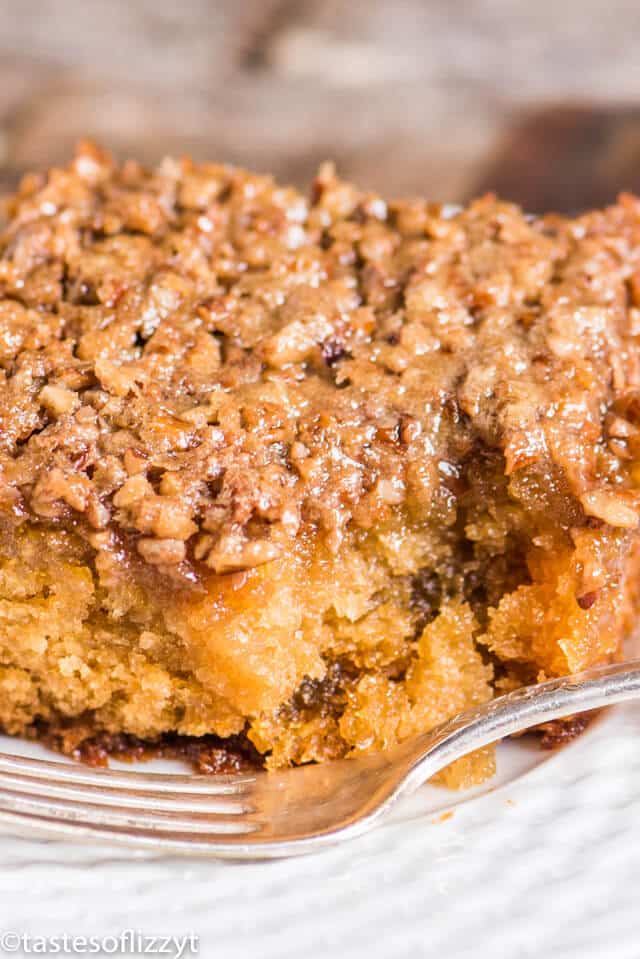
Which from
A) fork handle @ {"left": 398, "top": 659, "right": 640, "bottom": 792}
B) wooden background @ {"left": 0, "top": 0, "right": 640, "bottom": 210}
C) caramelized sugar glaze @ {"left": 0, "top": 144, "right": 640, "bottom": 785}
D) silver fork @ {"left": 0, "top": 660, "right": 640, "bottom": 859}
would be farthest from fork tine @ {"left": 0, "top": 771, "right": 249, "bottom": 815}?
wooden background @ {"left": 0, "top": 0, "right": 640, "bottom": 210}

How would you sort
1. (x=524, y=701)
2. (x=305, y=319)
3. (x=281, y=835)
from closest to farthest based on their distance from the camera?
(x=281, y=835)
(x=524, y=701)
(x=305, y=319)

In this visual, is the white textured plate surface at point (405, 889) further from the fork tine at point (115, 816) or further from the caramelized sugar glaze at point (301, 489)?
the caramelized sugar glaze at point (301, 489)

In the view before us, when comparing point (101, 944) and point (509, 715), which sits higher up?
point (509, 715)

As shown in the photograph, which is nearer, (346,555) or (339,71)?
(346,555)

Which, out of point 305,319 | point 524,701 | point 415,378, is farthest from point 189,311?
point 524,701

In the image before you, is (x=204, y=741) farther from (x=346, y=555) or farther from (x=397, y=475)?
(x=397, y=475)

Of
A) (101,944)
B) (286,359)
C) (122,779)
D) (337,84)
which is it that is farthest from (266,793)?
(337,84)

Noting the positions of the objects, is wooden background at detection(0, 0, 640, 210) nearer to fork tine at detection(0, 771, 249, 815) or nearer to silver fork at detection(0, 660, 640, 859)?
silver fork at detection(0, 660, 640, 859)

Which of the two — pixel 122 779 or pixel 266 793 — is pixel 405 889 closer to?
pixel 266 793

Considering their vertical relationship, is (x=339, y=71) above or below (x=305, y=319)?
above
